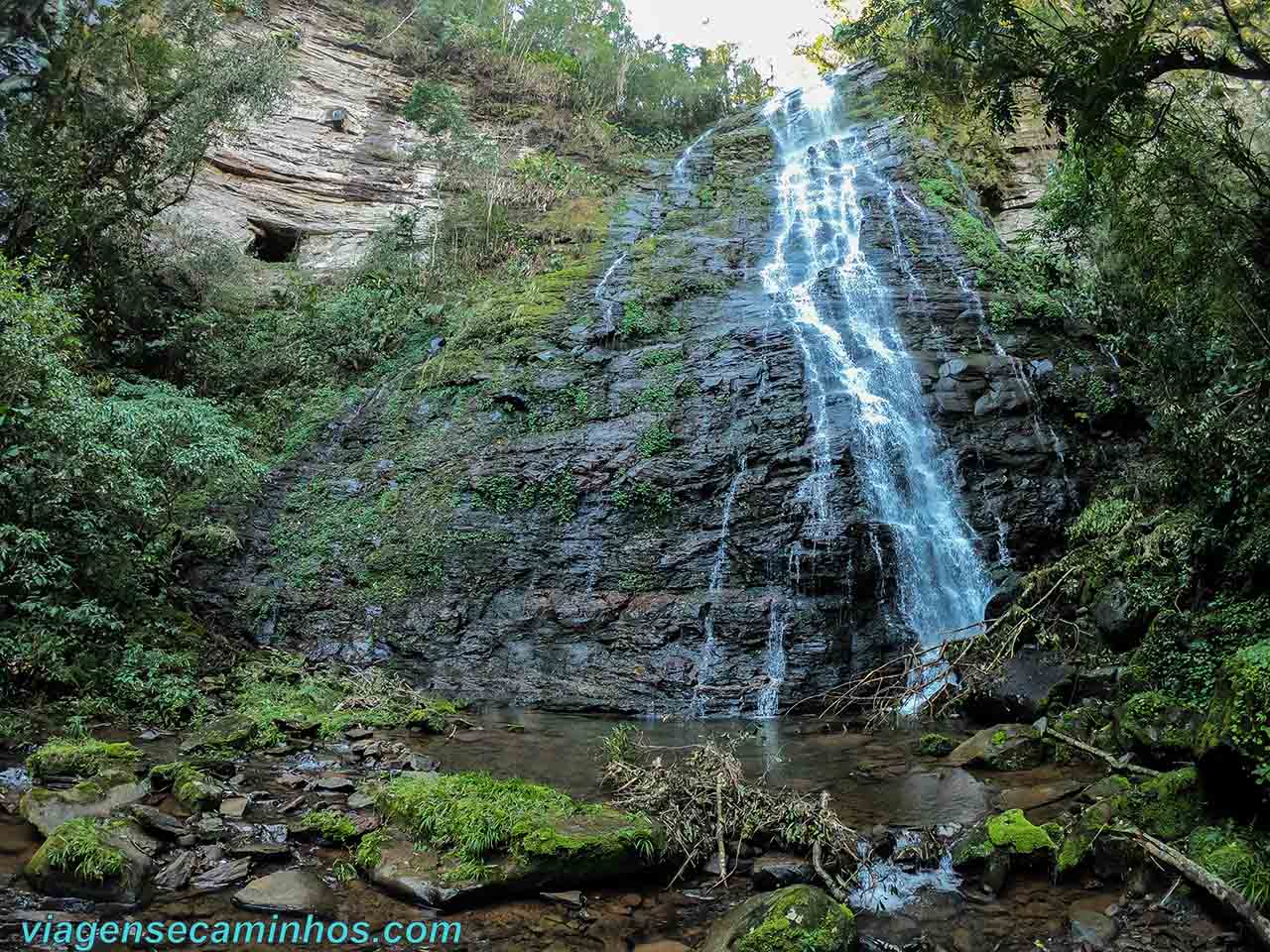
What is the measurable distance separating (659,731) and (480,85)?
24.0 m

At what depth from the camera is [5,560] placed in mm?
6945

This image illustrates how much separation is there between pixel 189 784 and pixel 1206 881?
5.78 meters

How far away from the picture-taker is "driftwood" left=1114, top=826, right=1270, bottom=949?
3400 mm

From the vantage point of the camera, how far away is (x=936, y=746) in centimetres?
681

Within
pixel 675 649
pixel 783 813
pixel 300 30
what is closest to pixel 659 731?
pixel 675 649

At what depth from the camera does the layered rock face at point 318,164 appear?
18250mm

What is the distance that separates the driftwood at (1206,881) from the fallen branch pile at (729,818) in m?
1.53

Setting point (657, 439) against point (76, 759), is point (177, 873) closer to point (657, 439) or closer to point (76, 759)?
point (76, 759)

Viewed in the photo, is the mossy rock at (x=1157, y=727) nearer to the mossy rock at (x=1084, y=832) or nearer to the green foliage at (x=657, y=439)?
the mossy rock at (x=1084, y=832)

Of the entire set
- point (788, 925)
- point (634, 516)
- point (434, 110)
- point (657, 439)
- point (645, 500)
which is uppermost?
point (434, 110)

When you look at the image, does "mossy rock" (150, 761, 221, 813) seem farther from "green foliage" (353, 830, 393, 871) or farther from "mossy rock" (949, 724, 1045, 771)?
"mossy rock" (949, 724, 1045, 771)

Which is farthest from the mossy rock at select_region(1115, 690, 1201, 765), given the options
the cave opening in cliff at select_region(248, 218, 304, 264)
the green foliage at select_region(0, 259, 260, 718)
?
the cave opening in cliff at select_region(248, 218, 304, 264)

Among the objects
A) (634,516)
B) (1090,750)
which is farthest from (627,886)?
(634,516)

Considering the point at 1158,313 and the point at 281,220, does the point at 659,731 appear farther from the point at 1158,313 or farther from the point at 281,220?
the point at 281,220
